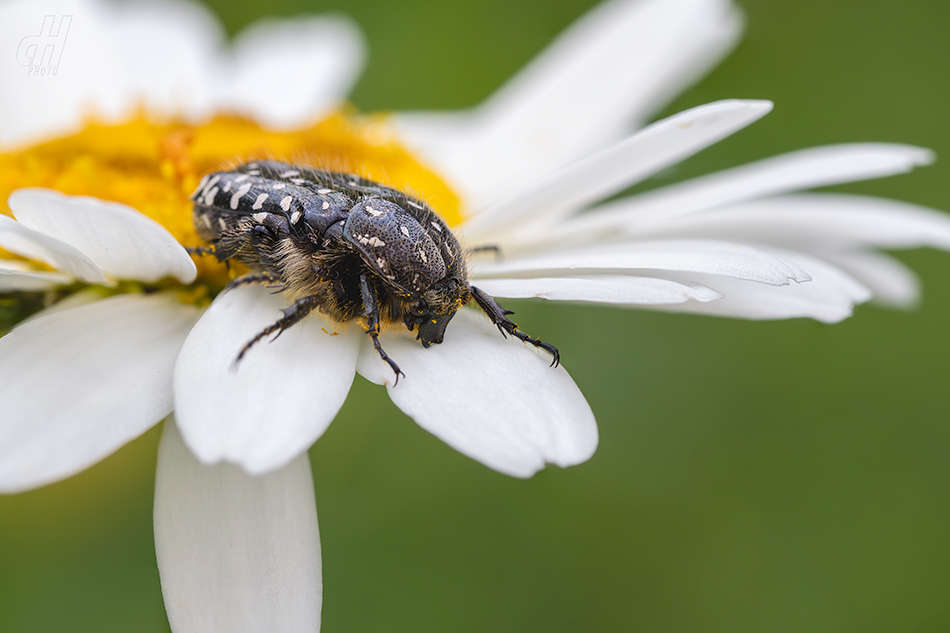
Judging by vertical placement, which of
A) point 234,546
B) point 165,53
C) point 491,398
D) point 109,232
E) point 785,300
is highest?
point 165,53

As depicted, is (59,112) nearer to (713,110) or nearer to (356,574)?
(356,574)

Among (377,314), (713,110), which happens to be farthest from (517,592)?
(713,110)

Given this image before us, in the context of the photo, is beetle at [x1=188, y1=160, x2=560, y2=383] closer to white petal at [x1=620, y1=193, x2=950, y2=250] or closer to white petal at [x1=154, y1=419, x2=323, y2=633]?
white petal at [x1=154, y1=419, x2=323, y2=633]

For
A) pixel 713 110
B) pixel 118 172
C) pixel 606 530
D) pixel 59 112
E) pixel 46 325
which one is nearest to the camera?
pixel 46 325

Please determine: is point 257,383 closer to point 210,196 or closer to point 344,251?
point 344,251

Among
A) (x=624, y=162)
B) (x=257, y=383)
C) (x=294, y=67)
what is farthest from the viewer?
(x=294, y=67)

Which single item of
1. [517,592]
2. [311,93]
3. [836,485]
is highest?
[311,93]

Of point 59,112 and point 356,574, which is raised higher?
point 59,112

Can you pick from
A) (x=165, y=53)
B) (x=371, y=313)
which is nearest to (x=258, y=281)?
(x=371, y=313)
